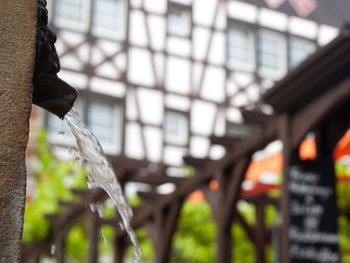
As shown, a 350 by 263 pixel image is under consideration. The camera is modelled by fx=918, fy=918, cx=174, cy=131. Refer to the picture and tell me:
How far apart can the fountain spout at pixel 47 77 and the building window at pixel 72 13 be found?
11.2 m

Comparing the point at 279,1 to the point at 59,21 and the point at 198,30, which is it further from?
the point at 59,21

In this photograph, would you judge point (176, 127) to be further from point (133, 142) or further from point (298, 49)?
point (298, 49)

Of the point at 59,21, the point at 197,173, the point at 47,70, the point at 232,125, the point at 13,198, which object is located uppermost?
the point at 59,21

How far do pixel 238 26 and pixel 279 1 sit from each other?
79cm

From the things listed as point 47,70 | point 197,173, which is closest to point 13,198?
point 47,70

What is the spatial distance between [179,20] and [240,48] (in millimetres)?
1398

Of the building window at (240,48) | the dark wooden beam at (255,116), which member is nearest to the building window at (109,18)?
the building window at (240,48)

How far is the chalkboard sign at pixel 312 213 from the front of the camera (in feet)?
16.5

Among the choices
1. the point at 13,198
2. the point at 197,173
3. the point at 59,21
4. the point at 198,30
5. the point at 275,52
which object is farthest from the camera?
the point at 275,52

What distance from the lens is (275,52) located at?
1505 centimetres

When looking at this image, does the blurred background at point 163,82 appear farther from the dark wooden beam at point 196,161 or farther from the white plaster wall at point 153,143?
the dark wooden beam at point 196,161

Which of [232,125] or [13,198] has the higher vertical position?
[232,125]

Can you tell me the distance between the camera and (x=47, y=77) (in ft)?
5.45

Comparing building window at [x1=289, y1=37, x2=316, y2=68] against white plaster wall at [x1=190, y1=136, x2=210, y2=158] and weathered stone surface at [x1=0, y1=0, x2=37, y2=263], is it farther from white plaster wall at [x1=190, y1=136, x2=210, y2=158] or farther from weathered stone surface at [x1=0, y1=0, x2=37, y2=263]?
weathered stone surface at [x1=0, y1=0, x2=37, y2=263]
